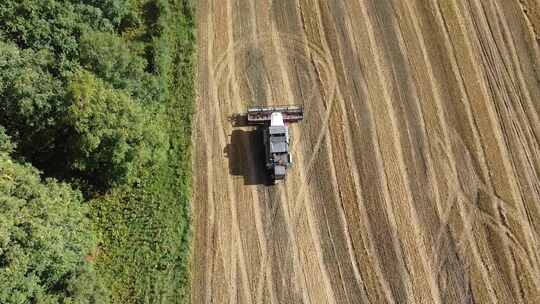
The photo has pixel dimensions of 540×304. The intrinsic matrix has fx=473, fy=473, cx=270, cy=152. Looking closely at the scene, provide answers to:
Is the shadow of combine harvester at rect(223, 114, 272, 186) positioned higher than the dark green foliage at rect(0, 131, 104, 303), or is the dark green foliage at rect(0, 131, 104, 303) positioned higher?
the shadow of combine harvester at rect(223, 114, 272, 186)

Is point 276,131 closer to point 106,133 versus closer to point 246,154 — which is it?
point 246,154

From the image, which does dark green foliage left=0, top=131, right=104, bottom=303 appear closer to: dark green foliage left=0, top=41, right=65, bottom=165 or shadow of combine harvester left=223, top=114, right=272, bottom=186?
dark green foliage left=0, top=41, right=65, bottom=165

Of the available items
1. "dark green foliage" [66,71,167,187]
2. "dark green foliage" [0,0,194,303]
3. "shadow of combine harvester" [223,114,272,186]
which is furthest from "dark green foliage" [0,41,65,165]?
"shadow of combine harvester" [223,114,272,186]

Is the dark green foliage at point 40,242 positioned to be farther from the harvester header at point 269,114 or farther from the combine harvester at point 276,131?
the harvester header at point 269,114

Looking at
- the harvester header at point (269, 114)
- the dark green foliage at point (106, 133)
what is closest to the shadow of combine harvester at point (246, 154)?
the harvester header at point (269, 114)

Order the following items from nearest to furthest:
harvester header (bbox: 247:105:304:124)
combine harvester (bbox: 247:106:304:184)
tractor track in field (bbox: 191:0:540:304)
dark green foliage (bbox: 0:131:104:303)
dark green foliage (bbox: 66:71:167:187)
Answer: dark green foliage (bbox: 0:131:104:303) → dark green foliage (bbox: 66:71:167:187) → tractor track in field (bbox: 191:0:540:304) → combine harvester (bbox: 247:106:304:184) → harvester header (bbox: 247:105:304:124)

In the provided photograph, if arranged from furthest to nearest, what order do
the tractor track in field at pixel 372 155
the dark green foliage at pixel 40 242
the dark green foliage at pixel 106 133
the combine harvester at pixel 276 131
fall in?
the combine harvester at pixel 276 131 < the tractor track in field at pixel 372 155 < the dark green foliage at pixel 106 133 < the dark green foliage at pixel 40 242

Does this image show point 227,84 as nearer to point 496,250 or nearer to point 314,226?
point 314,226
